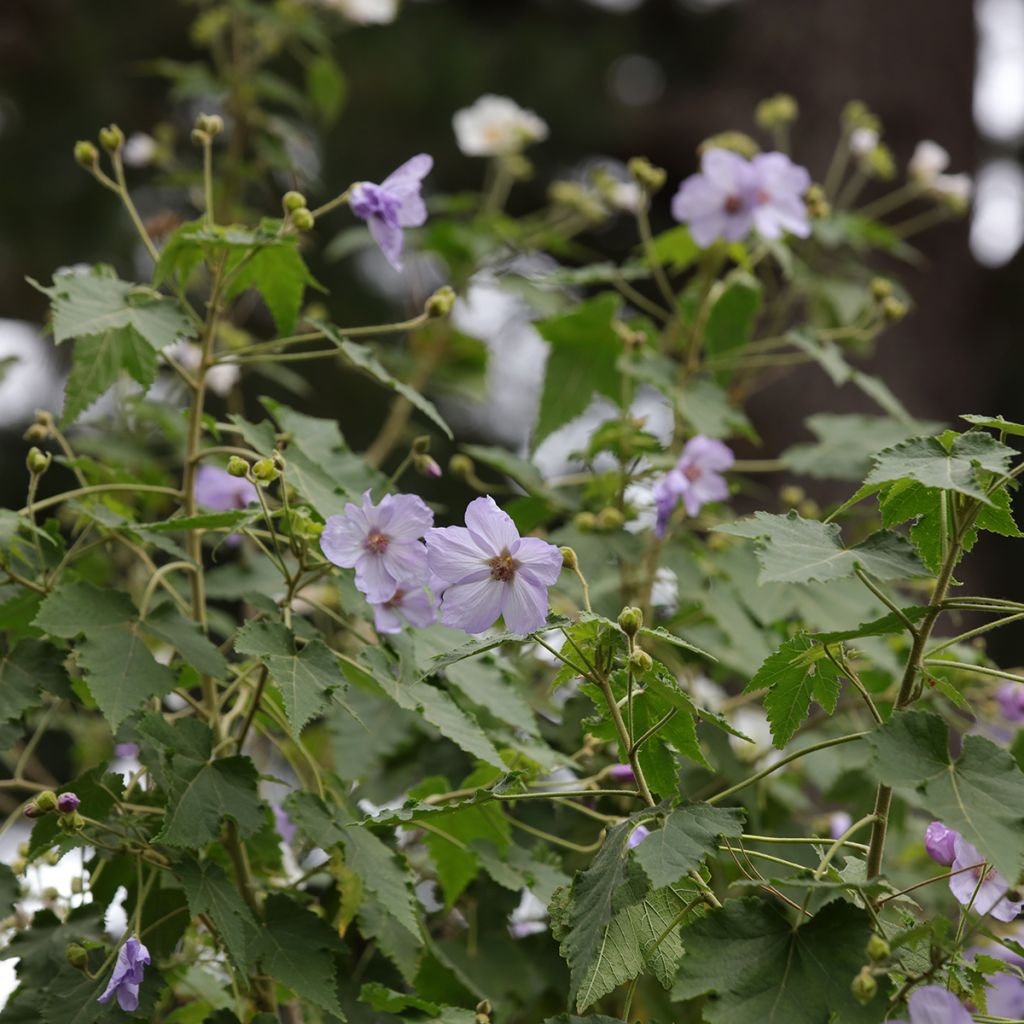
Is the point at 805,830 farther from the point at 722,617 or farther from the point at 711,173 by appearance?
the point at 711,173

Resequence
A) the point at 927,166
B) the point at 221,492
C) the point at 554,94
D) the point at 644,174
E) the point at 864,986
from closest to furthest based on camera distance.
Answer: the point at 864,986
the point at 221,492
the point at 644,174
the point at 927,166
the point at 554,94

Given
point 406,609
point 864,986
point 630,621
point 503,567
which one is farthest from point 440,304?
point 864,986

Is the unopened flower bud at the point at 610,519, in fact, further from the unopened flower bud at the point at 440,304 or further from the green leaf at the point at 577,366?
the unopened flower bud at the point at 440,304

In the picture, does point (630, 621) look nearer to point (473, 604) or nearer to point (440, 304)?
point (473, 604)

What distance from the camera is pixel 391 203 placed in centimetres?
127

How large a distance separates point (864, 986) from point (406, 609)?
56 centimetres

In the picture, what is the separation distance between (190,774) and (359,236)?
122cm

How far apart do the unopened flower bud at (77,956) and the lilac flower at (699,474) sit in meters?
0.75

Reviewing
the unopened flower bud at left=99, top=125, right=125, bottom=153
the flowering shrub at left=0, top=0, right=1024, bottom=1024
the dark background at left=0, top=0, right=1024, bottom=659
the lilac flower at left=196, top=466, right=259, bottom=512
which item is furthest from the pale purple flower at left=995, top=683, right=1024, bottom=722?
the dark background at left=0, top=0, right=1024, bottom=659

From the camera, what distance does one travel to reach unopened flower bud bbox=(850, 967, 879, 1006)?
0.77 metres

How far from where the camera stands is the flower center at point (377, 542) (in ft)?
3.55

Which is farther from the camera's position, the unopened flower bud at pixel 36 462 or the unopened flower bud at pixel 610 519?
the unopened flower bud at pixel 610 519

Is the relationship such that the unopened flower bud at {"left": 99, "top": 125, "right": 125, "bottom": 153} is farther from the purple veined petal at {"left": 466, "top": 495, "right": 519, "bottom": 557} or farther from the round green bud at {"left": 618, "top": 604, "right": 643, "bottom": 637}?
the round green bud at {"left": 618, "top": 604, "right": 643, "bottom": 637}

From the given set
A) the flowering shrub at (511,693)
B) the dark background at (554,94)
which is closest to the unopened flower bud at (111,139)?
the flowering shrub at (511,693)
